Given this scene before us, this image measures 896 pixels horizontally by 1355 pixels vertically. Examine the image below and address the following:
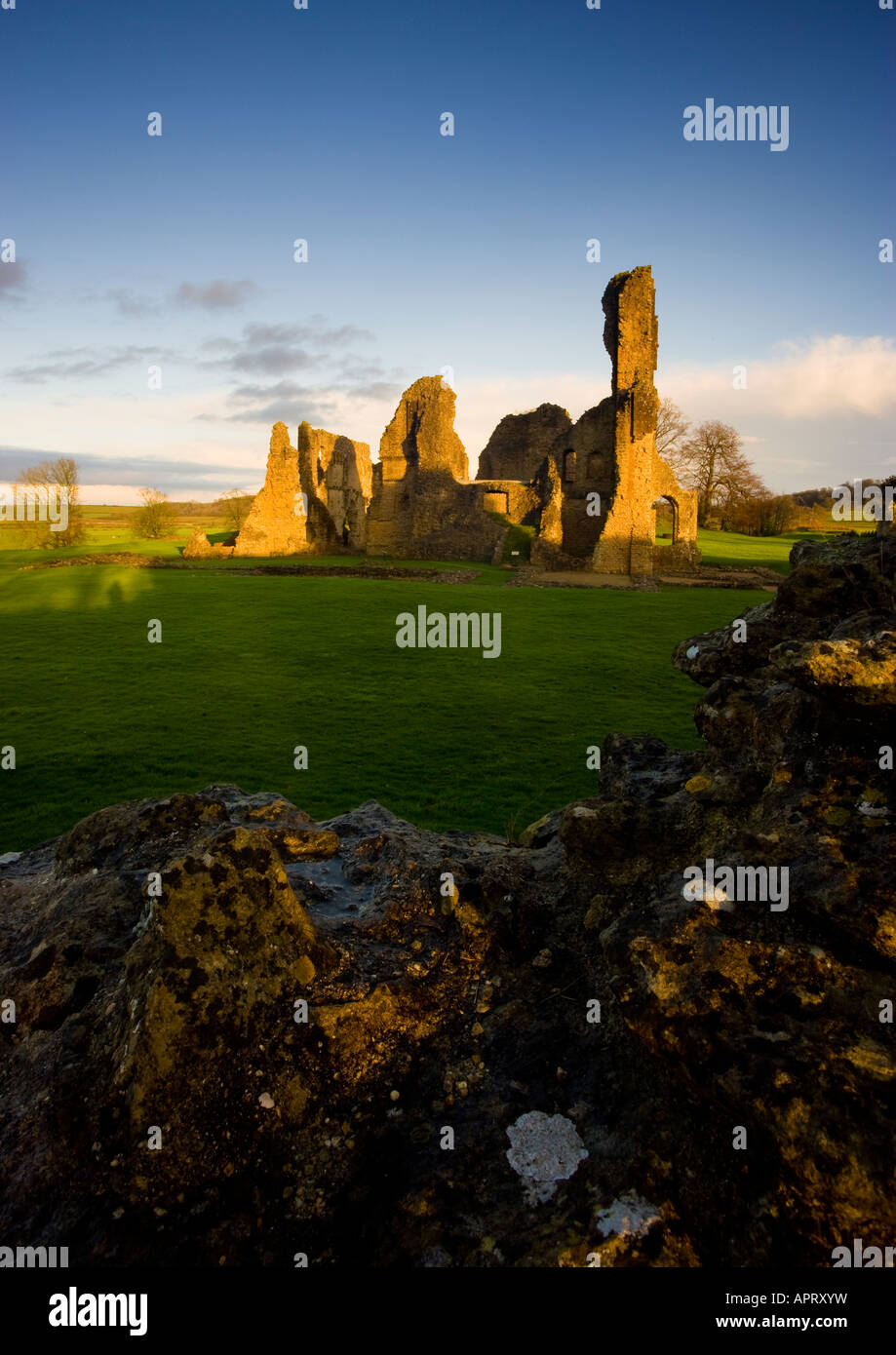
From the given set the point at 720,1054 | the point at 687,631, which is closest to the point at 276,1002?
the point at 720,1054

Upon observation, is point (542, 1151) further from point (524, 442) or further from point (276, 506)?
point (524, 442)

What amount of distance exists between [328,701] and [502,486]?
1446 inches

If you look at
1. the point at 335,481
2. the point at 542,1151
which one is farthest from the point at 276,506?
the point at 542,1151

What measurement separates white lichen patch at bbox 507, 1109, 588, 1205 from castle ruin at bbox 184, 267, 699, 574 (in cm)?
3677

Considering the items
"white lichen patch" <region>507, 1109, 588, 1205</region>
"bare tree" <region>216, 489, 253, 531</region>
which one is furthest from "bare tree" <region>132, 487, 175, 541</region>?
"white lichen patch" <region>507, 1109, 588, 1205</region>

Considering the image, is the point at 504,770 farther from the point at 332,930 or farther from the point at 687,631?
the point at 687,631

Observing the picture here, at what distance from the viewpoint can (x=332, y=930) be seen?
3154 millimetres

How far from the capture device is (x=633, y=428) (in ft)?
126

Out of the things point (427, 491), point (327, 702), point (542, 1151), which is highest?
point (427, 491)

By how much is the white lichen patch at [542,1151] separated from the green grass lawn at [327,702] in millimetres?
5639

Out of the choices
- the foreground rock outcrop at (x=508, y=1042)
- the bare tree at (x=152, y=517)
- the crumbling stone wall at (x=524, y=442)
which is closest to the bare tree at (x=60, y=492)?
the bare tree at (x=152, y=517)

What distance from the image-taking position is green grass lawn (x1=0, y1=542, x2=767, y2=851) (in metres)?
9.54

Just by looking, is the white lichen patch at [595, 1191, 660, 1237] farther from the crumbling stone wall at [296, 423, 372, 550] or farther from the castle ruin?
the crumbling stone wall at [296, 423, 372, 550]

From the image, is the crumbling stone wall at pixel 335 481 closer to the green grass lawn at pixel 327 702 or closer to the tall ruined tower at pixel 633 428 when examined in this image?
the tall ruined tower at pixel 633 428
